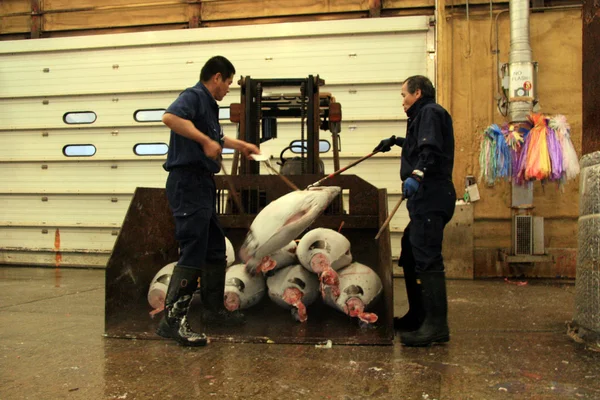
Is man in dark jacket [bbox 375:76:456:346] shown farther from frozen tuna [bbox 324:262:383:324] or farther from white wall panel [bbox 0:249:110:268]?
white wall panel [bbox 0:249:110:268]

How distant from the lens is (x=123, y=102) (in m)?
9.31

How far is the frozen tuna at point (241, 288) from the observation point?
432 centimetres

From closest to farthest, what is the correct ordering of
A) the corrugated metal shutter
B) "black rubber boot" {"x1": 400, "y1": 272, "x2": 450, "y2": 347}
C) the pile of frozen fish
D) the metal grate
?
"black rubber boot" {"x1": 400, "y1": 272, "x2": 450, "y2": 347}, the pile of frozen fish, the metal grate, the corrugated metal shutter

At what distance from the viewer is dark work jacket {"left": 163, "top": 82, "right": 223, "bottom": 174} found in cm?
370

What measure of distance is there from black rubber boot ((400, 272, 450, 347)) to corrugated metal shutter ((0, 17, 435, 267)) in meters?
4.48

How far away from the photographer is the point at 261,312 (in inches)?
183

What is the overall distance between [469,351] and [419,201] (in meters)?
0.95

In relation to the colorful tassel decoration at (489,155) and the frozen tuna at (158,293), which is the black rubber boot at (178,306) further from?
the colorful tassel decoration at (489,155)

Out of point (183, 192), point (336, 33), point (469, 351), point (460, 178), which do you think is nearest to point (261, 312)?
point (183, 192)

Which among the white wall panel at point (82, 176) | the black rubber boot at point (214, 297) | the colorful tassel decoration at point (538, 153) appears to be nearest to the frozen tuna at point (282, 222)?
the black rubber boot at point (214, 297)

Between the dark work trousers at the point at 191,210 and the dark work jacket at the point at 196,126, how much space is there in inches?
2.4

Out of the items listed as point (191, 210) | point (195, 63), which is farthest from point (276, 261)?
point (195, 63)

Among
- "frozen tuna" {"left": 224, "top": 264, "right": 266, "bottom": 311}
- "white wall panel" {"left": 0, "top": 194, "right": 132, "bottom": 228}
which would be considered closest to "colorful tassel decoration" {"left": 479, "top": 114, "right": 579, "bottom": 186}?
"frozen tuna" {"left": 224, "top": 264, "right": 266, "bottom": 311}

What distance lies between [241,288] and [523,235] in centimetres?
471
